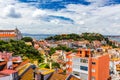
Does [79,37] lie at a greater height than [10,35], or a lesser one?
lesser

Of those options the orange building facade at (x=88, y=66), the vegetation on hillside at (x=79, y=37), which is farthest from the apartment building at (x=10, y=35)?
the orange building facade at (x=88, y=66)

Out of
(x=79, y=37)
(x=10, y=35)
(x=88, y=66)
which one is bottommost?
(x=79, y=37)

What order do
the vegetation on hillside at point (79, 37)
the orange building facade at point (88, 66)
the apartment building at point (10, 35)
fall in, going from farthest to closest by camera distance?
the vegetation on hillside at point (79, 37) → the apartment building at point (10, 35) → the orange building facade at point (88, 66)

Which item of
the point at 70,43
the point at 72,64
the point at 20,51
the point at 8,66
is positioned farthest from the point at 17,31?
the point at 8,66

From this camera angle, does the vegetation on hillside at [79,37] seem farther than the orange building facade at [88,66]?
Yes


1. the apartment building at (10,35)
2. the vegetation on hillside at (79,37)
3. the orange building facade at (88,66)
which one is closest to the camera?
the orange building facade at (88,66)

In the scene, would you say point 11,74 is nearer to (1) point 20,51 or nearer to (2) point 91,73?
(2) point 91,73

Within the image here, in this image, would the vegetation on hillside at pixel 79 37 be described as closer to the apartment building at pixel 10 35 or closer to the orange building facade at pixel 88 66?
the apartment building at pixel 10 35

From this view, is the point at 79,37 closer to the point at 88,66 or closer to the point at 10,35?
the point at 10,35

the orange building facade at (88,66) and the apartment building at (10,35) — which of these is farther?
the apartment building at (10,35)

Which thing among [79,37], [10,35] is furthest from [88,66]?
[79,37]

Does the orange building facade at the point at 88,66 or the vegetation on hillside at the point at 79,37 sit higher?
the orange building facade at the point at 88,66
